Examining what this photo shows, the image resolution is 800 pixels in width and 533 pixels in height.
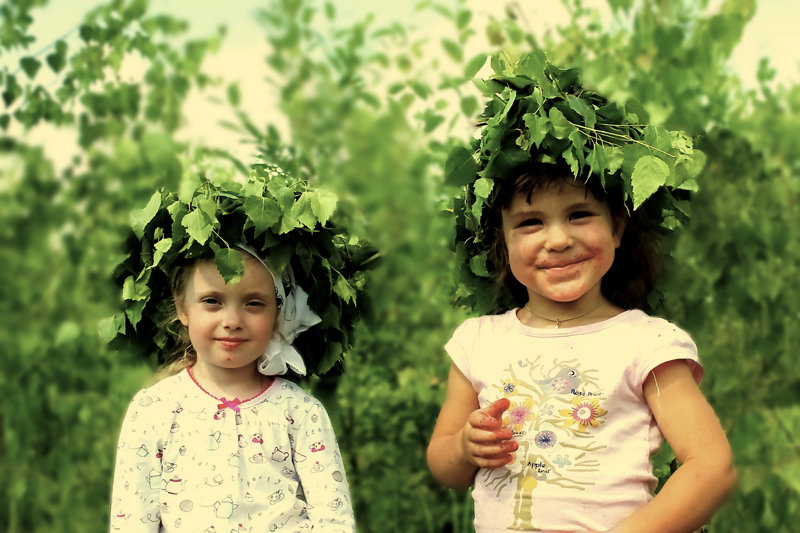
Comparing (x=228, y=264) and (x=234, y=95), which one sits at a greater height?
(x=234, y=95)

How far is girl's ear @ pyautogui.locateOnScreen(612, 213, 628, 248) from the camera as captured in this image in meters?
2.64

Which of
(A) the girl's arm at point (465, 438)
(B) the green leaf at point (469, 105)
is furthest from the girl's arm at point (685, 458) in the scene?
(B) the green leaf at point (469, 105)

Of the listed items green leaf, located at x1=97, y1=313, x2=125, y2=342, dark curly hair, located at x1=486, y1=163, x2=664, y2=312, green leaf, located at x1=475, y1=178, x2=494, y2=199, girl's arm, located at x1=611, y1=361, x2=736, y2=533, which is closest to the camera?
girl's arm, located at x1=611, y1=361, x2=736, y2=533

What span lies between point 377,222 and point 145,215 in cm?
148

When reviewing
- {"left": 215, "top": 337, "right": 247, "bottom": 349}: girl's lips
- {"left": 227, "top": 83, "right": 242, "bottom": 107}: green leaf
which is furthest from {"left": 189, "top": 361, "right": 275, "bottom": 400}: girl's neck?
{"left": 227, "top": 83, "right": 242, "bottom": 107}: green leaf

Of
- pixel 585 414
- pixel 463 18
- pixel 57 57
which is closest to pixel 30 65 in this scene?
pixel 57 57

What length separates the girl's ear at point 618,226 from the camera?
8.66 ft

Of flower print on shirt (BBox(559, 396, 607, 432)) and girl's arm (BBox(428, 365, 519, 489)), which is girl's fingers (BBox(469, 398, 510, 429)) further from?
flower print on shirt (BBox(559, 396, 607, 432))

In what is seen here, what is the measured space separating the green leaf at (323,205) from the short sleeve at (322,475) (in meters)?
0.56

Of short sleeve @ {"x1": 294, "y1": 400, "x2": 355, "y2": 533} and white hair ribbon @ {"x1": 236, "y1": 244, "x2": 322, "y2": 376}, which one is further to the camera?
white hair ribbon @ {"x1": 236, "y1": 244, "x2": 322, "y2": 376}

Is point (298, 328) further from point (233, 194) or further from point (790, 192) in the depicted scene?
point (790, 192)

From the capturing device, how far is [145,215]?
2.74m

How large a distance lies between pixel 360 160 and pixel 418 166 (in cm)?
28

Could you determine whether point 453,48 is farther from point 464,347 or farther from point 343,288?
point 464,347
